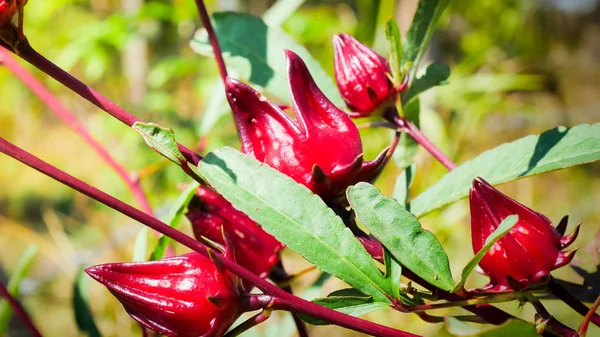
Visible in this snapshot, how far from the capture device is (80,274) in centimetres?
56

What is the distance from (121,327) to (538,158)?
48.6 inches

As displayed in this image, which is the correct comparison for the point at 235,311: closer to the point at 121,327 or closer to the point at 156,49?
the point at 121,327

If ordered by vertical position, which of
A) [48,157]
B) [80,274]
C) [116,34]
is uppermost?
[116,34]

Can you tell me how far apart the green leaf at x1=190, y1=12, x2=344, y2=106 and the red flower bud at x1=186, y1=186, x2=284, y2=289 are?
123mm

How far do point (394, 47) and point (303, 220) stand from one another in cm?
17

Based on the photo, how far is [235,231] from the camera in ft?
1.32

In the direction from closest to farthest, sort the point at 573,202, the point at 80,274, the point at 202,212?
the point at 202,212 < the point at 80,274 < the point at 573,202

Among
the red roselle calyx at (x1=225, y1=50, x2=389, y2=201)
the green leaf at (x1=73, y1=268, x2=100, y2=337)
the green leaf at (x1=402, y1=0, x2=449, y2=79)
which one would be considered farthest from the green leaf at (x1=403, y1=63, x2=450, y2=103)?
the green leaf at (x1=73, y1=268, x2=100, y2=337)

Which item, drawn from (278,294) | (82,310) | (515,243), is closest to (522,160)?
(515,243)

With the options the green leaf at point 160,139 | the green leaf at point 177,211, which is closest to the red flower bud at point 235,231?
the green leaf at point 177,211

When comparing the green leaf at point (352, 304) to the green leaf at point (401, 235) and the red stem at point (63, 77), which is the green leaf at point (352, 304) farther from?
the red stem at point (63, 77)

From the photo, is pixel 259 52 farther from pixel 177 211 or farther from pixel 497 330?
pixel 497 330

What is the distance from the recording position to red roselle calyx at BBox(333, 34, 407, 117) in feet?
1.38

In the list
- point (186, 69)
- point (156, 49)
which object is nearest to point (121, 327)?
Answer: point (186, 69)
